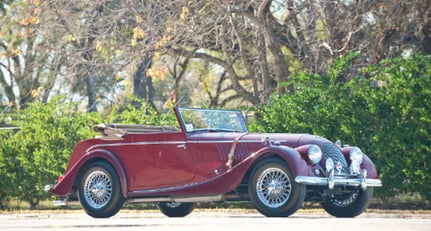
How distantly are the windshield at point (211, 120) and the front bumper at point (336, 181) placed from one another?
2158mm

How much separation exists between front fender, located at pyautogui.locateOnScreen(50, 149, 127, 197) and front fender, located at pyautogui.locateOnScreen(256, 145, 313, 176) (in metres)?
2.36

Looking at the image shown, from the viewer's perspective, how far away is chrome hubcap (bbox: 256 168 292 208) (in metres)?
13.7

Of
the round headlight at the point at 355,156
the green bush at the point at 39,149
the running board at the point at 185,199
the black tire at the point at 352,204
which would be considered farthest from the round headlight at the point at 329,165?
the green bush at the point at 39,149

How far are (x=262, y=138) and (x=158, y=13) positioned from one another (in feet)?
30.1

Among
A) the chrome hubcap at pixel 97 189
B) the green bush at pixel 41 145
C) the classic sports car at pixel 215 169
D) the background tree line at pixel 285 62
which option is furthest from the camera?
the green bush at pixel 41 145

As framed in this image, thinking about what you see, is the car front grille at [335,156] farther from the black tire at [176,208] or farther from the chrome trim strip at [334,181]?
the black tire at [176,208]

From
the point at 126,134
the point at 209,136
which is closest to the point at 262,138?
the point at 209,136

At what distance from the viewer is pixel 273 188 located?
45.1 feet

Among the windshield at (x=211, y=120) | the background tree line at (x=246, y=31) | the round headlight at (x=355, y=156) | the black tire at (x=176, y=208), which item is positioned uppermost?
the background tree line at (x=246, y=31)

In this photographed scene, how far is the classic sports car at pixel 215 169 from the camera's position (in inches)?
542

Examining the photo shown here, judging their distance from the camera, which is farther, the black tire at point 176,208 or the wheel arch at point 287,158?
the black tire at point 176,208

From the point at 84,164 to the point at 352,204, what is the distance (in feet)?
13.0

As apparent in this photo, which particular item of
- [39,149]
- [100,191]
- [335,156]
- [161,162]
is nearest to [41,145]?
[39,149]

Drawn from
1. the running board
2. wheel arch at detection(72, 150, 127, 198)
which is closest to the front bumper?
the running board
